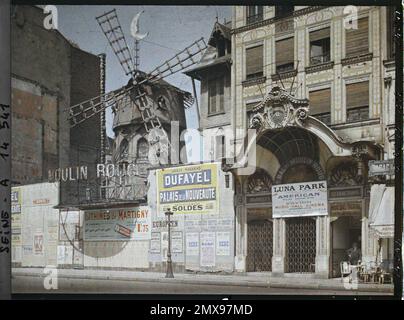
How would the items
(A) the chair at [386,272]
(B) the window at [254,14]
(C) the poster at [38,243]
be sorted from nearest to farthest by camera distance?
(A) the chair at [386,272] → (B) the window at [254,14] → (C) the poster at [38,243]

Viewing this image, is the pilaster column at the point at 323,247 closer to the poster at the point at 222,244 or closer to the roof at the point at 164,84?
the poster at the point at 222,244

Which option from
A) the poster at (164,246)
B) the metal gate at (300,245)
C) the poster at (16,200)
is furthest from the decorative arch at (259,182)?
the poster at (16,200)

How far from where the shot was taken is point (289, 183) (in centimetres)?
1039

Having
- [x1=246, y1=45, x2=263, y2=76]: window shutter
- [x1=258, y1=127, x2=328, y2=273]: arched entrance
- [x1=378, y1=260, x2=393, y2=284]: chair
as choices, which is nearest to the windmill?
[x1=246, y1=45, x2=263, y2=76]: window shutter

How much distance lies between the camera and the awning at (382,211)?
981cm

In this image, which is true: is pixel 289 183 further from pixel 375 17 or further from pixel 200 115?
pixel 375 17

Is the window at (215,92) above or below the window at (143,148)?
above

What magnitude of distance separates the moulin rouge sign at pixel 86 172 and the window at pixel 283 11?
3.02m

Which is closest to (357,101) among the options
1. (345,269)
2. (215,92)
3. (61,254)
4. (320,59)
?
(320,59)

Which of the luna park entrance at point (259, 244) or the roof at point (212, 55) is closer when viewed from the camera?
the roof at point (212, 55)

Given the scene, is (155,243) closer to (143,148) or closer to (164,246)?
(164,246)

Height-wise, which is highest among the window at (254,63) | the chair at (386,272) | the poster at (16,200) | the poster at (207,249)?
the window at (254,63)

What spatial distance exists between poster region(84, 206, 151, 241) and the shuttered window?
12.1 ft

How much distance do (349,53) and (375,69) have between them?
430 mm
